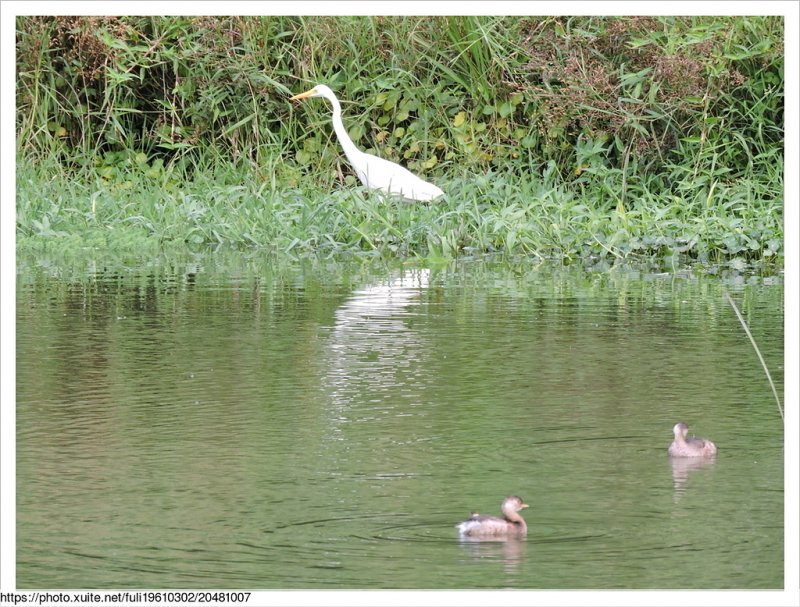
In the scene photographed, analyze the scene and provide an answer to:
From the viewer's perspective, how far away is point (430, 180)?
44.0 ft

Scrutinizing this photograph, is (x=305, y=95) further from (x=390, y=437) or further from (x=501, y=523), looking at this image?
(x=501, y=523)

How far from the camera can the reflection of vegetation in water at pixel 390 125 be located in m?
11.6

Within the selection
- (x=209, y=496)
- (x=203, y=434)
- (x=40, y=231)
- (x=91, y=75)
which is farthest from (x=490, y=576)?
(x=91, y=75)

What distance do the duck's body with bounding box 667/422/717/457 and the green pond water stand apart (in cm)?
4

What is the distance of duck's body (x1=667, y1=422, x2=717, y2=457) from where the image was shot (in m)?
4.95

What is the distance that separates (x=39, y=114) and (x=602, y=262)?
573 centimetres

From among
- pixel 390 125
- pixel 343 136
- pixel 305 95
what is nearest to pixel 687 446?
pixel 343 136

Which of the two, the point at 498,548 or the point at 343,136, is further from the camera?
the point at 343,136

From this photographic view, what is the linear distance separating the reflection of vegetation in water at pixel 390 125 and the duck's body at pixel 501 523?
6.90 m

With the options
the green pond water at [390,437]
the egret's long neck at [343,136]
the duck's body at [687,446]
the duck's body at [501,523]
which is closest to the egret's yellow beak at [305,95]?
the egret's long neck at [343,136]

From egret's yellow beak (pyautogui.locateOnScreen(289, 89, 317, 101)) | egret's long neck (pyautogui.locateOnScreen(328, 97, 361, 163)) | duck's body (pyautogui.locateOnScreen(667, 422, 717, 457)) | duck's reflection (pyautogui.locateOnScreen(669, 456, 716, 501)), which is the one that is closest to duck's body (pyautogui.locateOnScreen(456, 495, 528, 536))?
duck's reflection (pyautogui.locateOnScreen(669, 456, 716, 501))

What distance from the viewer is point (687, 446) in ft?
16.2

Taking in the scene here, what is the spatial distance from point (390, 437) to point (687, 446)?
949 mm

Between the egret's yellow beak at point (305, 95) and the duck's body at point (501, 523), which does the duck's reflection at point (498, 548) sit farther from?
the egret's yellow beak at point (305, 95)
